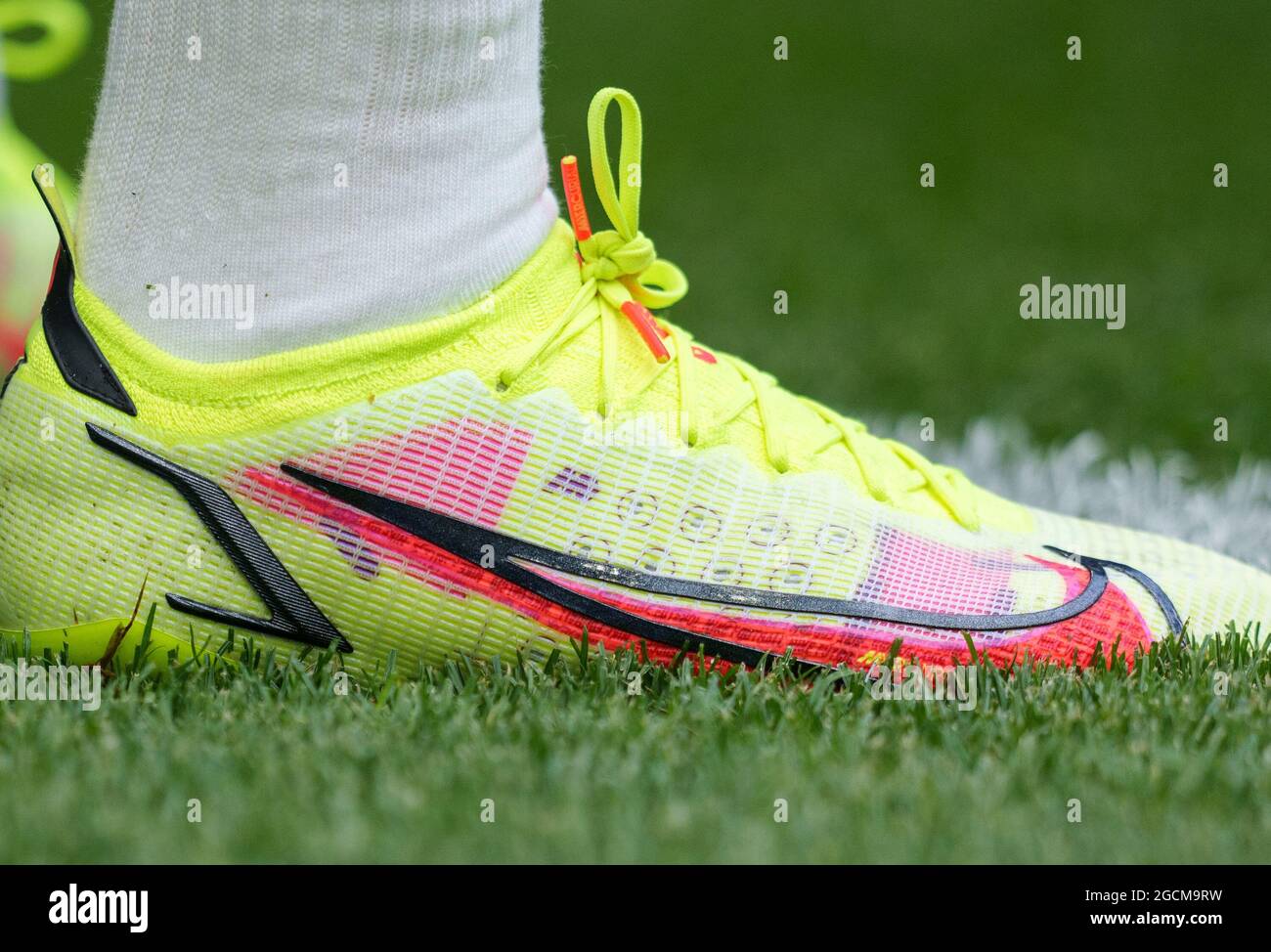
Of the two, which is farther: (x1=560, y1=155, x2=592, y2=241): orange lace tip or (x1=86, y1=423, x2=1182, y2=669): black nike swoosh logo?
(x1=560, y1=155, x2=592, y2=241): orange lace tip

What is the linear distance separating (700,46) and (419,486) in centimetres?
573

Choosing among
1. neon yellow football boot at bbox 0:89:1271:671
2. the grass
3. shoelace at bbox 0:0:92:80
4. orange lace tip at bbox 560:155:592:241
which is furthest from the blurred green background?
the grass

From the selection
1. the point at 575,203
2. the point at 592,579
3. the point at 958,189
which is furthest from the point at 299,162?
the point at 958,189

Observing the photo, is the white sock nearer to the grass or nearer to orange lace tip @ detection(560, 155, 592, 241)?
orange lace tip @ detection(560, 155, 592, 241)

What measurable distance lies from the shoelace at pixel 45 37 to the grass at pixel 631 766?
1.22m

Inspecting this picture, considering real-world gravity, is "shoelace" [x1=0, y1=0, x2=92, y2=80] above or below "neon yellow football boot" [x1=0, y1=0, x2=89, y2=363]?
above

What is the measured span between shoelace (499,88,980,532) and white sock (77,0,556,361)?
121 mm

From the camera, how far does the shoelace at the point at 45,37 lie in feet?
7.40

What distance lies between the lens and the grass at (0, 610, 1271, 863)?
952mm

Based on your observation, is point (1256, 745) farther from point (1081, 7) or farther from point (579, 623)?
point (1081, 7)

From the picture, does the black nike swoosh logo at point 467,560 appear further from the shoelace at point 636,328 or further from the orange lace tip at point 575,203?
the orange lace tip at point 575,203

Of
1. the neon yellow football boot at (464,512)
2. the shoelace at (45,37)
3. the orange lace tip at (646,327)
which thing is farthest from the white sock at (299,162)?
the shoelace at (45,37)

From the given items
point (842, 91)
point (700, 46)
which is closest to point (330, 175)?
point (842, 91)

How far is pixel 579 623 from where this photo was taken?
1319 mm
